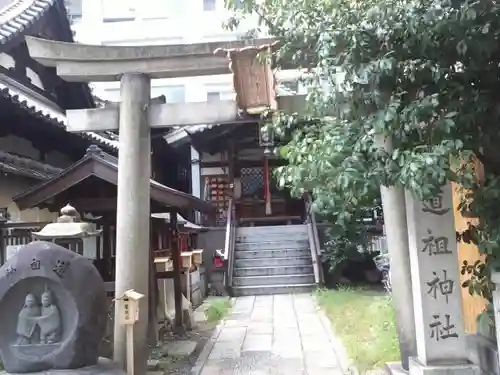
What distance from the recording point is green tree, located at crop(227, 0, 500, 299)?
13.9 ft

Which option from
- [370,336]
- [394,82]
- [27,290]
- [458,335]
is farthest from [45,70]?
[458,335]

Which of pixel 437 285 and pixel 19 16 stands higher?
pixel 19 16

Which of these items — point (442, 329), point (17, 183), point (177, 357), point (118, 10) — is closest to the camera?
point (442, 329)

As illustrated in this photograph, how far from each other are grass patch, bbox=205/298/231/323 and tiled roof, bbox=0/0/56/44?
23.6ft

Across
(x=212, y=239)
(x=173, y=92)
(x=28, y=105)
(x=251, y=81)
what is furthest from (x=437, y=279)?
(x=173, y=92)

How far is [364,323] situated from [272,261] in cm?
721

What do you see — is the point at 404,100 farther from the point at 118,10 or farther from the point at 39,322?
the point at 118,10

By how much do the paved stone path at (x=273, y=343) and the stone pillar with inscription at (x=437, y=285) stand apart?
236 centimetres

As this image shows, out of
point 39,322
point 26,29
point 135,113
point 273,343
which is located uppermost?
point 26,29

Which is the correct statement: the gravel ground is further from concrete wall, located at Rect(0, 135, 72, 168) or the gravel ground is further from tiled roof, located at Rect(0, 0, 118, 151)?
concrete wall, located at Rect(0, 135, 72, 168)

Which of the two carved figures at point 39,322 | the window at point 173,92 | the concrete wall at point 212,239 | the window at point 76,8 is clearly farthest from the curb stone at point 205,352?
the window at point 76,8

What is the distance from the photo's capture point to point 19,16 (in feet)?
36.4

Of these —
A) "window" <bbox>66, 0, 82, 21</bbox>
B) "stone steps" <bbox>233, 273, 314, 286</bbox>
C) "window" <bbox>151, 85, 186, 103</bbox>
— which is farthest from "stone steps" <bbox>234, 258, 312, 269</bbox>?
"window" <bbox>66, 0, 82, 21</bbox>

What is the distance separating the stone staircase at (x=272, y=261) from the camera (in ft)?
51.4
